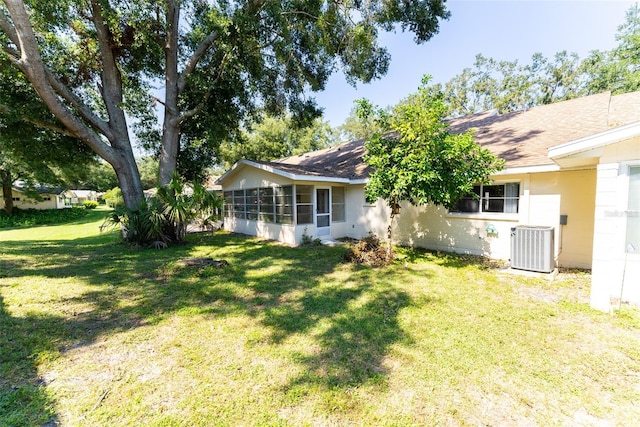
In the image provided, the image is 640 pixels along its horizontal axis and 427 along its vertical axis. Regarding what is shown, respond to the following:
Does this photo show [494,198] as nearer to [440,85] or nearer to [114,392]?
[114,392]

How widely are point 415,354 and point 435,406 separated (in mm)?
747

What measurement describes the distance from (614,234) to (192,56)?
12.9 metres

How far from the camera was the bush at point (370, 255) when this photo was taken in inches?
274

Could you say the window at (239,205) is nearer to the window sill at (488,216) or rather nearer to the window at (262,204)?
the window at (262,204)

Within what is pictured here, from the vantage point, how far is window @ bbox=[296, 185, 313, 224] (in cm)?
967

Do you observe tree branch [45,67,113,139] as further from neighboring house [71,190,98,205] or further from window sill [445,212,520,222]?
neighboring house [71,190,98,205]

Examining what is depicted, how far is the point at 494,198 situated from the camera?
23.9 ft

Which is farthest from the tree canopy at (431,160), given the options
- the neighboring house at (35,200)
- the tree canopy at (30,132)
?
the neighboring house at (35,200)

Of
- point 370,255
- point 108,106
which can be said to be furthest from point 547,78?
point 108,106

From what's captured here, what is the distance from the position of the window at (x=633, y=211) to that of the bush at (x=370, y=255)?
4.26 m

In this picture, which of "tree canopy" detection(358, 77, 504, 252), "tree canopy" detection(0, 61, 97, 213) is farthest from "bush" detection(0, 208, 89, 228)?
"tree canopy" detection(358, 77, 504, 252)

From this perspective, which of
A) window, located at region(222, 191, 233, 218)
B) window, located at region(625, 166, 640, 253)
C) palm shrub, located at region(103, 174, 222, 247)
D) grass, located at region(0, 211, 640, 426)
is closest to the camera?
grass, located at region(0, 211, 640, 426)

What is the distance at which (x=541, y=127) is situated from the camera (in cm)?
836

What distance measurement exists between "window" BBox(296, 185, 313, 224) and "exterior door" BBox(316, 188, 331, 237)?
0.32 metres
